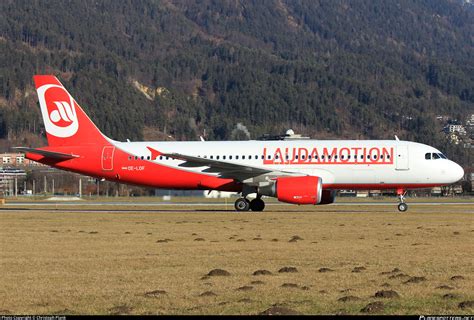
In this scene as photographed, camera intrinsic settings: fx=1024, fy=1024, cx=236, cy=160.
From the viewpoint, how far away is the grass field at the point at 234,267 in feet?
67.0

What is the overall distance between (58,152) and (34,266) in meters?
35.9

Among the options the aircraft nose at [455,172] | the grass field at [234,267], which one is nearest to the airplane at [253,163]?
the aircraft nose at [455,172]

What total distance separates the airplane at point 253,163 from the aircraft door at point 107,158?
0.06m

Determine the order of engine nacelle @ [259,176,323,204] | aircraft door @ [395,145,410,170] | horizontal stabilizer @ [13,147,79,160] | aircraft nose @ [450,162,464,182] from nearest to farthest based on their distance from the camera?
engine nacelle @ [259,176,323,204] < aircraft door @ [395,145,410,170] < aircraft nose @ [450,162,464,182] < horizontal stabilizer @ [13,147,79,160]

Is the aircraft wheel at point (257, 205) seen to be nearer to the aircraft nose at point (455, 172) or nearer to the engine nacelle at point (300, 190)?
the engine nacelle at point (300, 190)

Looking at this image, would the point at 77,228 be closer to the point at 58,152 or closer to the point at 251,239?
the point at 251,239

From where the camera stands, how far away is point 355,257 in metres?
29.5

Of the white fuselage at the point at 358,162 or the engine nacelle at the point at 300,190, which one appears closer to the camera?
the engine nacelle at the point at 300,190

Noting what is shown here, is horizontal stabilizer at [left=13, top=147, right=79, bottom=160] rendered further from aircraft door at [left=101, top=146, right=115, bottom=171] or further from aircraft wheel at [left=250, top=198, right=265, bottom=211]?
aircraft wheel at [left=250, top=198, right=265, bottom=211]

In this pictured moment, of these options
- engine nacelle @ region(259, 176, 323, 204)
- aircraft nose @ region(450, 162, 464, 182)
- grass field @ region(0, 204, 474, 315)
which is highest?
aircraft nose @ region(450, 162, 464, 182)

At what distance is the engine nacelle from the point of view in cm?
5547

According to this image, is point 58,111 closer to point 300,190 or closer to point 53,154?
point 53,154

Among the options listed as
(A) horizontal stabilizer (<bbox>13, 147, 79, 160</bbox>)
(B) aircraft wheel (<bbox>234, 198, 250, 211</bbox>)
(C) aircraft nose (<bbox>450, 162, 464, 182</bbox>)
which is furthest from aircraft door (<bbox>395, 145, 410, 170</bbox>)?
(A) horizontal stabilizer (<bbox>13, 147, 79, 160</bbox>)

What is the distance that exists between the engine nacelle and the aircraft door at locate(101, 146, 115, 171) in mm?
11592
